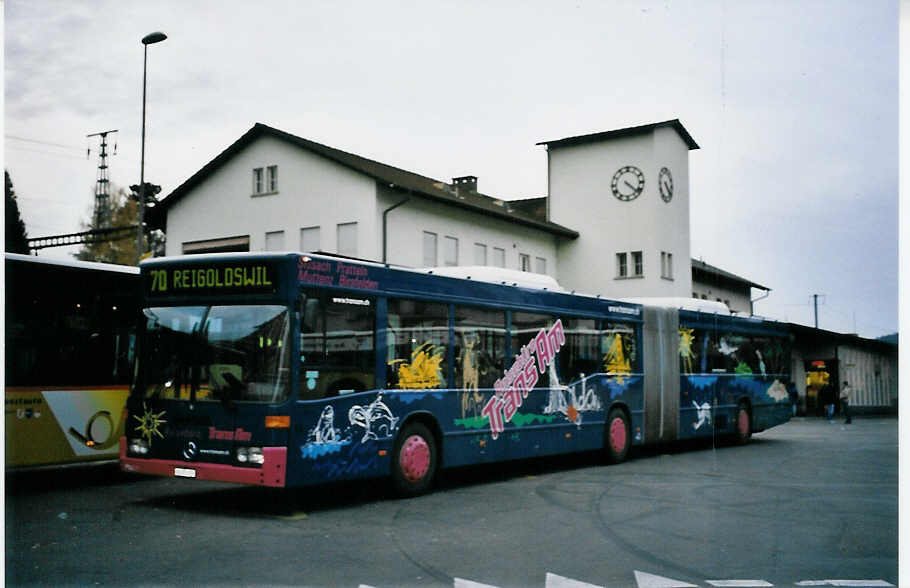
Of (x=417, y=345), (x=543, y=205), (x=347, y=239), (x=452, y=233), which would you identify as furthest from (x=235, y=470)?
(x=452, y=233)

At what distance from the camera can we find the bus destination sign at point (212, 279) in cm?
989

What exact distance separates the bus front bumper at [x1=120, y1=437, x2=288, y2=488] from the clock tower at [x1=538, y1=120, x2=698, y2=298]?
5.12 metres

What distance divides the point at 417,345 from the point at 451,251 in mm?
16566

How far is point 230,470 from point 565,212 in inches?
245

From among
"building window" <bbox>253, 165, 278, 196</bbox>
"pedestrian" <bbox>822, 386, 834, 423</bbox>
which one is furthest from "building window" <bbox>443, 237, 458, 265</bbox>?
"building window" <bbox>253, 165, 278, 196</bbox>

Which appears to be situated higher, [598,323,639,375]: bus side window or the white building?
the white building

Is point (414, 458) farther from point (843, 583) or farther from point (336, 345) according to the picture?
point (843, 583)

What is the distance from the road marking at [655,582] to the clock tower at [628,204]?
5.38 m

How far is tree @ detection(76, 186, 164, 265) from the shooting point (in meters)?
12.5

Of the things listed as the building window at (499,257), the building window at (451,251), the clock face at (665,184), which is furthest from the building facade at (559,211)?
the building window at (499,257)

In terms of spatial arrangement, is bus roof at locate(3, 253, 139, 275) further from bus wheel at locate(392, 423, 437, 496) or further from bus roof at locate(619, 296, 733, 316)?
bus roof at locate(619, 296, 733, 316)

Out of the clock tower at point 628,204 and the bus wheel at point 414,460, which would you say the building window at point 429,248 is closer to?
the clock tower at point 628,204

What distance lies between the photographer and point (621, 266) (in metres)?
16.6

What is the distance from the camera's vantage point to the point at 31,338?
11.4m
